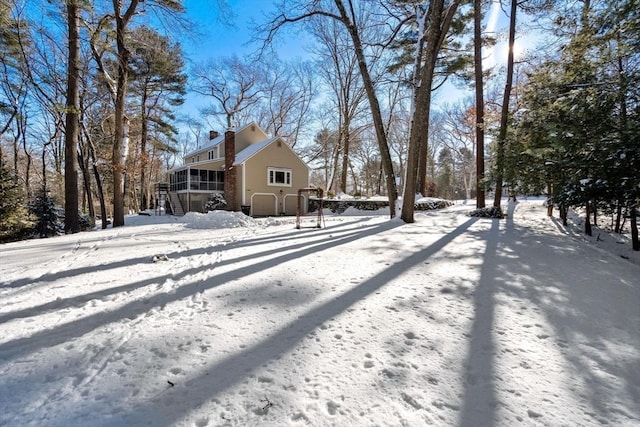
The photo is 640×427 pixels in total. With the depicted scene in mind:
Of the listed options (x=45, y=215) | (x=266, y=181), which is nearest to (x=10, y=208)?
(x=45, y=215)

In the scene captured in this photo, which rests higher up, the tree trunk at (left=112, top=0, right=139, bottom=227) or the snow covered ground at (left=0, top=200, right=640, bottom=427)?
the tree trunk at (left=112, top=0, right=139, bottom=227)

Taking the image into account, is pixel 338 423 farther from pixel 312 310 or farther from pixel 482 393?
pixel 312 310

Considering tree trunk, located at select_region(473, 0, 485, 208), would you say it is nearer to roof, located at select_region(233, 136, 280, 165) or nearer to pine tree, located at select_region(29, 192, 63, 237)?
roof, located at select_region(233, 136, 280, 165)

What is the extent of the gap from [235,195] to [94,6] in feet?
31.5

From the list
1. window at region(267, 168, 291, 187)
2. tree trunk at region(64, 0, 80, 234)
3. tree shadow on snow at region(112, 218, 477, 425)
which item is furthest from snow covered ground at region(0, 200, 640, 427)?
window at region(267, 168, 291, 187)

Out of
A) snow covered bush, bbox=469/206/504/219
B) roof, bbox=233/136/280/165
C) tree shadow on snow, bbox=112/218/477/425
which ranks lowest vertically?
tree shadow on snow, bbox=112/218/477/425

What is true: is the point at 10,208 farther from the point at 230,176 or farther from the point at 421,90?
the point at 421,90

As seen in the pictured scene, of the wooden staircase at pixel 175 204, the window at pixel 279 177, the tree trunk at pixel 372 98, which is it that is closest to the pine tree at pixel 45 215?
the wooden staircase at pixel 175 204

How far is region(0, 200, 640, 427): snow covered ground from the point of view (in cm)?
145

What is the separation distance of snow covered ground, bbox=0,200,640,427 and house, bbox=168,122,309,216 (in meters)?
13.3

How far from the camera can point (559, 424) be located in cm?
138

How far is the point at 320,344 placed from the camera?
204 centimetres

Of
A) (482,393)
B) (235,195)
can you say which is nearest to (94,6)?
(235,195)

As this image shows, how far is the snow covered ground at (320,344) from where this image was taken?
145 cm
